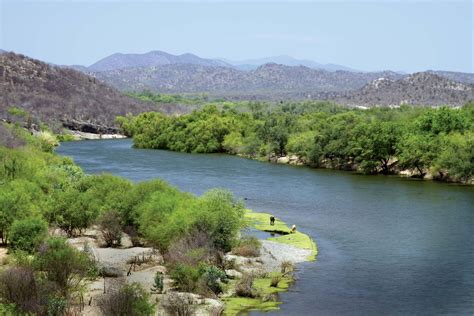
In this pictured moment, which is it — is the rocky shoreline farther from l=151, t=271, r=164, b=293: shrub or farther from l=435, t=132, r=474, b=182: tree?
l=435, t=132, r=474, b=182: tree

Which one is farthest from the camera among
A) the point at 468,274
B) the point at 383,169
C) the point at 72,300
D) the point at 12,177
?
the point at 383,169

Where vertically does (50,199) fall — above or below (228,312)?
above

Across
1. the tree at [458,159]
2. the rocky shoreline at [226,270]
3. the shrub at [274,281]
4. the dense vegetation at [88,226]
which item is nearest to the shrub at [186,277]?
the dense vegetation at [88,226]

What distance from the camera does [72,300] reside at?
34.1 metres

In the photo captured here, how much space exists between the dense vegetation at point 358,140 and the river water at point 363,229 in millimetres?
4462

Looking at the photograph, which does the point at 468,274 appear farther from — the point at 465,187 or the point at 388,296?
the point at 465,187

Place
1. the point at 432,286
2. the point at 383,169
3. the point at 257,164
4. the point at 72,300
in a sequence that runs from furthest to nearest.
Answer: the point at 257,164 < the point at 383,169 < the point at 432,286 < the point at 72,300

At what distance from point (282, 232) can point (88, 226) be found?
1577cm

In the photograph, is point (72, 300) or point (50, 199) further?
point (50, 199)

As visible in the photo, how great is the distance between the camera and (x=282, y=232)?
5853 cm

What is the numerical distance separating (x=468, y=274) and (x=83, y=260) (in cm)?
2408

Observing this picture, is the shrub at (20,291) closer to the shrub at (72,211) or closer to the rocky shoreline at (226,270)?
the rocky shoreline at (226,270)

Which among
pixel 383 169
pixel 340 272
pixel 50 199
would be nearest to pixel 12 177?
pixel 50 199

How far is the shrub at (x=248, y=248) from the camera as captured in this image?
4741 centimetres
